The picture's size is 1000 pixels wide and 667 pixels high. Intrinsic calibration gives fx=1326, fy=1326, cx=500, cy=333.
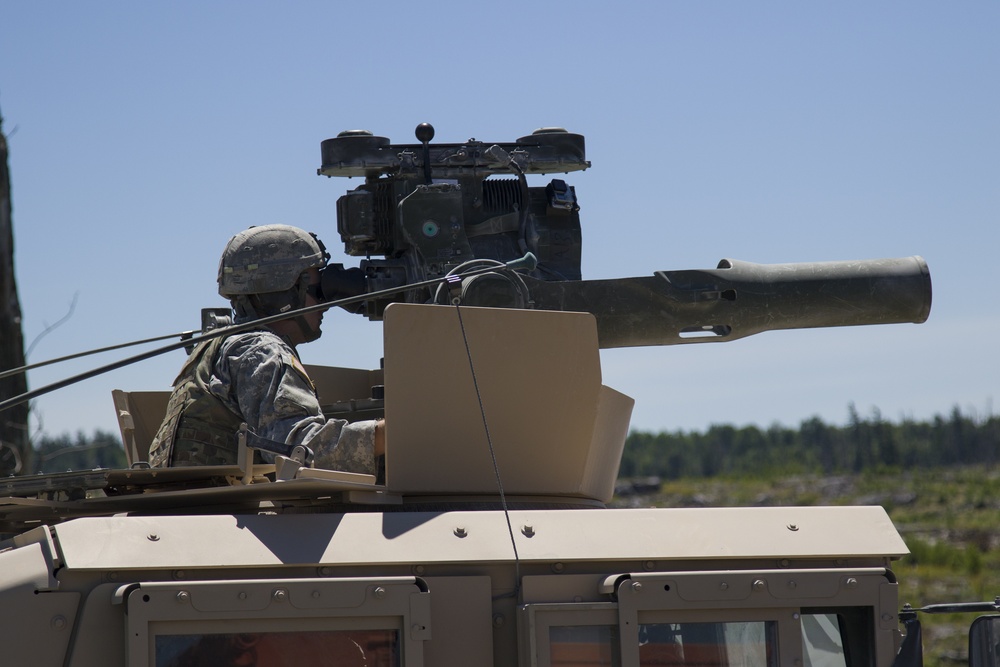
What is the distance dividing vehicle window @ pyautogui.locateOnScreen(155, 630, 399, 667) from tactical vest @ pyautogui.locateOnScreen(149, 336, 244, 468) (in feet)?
3.46

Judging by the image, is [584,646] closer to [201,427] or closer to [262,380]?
[262,380]

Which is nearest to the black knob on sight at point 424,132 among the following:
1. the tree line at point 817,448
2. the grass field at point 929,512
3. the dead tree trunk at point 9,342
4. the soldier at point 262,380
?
the soldier at point 262,380

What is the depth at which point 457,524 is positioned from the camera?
11.0 ft

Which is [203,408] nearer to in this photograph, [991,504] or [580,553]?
[580,553]

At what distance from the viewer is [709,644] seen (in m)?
3.30

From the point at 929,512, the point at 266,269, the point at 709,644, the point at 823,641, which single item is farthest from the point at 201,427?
the point at 929,512

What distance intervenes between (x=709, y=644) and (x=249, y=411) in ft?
4.95

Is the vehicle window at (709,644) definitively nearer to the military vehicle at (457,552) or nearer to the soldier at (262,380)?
the military vehicle at (457,552)

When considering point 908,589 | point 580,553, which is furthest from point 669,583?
point 908,589

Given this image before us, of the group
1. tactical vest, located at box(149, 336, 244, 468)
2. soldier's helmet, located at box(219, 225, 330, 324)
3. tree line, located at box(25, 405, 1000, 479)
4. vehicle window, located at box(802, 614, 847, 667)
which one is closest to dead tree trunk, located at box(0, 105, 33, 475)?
soldier's helmet, located at box(219, 225, 330, 324)

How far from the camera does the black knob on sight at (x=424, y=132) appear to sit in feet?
16.4

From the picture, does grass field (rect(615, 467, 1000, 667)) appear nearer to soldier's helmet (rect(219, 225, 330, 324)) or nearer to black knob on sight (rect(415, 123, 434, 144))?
black knob on sight (rect(415, 123, 434, 144))

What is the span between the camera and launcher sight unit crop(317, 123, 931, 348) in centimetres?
485

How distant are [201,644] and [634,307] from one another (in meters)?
2.31
